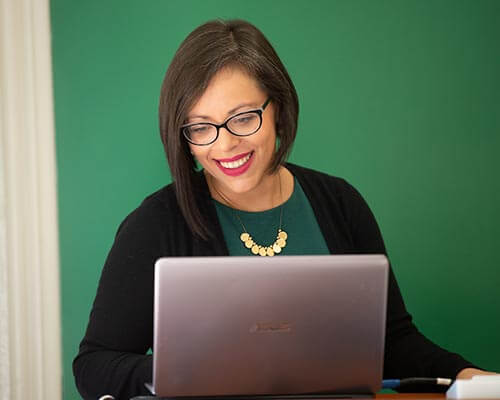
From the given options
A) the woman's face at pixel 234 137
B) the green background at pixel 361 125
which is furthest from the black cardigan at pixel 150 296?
the green background at pixel 361 125

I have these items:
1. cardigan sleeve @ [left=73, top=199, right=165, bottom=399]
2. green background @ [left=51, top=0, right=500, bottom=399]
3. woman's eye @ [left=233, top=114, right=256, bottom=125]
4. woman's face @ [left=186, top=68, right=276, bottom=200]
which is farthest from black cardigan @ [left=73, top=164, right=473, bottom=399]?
green background @ [left=51, top=0, right=500, bottom=399]

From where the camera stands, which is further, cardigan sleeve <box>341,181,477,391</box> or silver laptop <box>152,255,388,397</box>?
cardigan sleeve <box>341,181,477,391</box>

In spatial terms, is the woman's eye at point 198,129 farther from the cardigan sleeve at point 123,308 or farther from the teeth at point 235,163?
the cardigan sleeve at point 123,308

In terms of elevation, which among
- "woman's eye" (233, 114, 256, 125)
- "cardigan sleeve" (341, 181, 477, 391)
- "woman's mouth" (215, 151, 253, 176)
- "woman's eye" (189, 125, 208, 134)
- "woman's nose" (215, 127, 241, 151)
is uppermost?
"woman's eye" (233, 114, 256, 125)

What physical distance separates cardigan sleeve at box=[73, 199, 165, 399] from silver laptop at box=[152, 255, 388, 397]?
316 millimetres

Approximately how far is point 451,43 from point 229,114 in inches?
41.0

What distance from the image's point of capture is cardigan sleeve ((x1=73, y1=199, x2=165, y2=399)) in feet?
4.43

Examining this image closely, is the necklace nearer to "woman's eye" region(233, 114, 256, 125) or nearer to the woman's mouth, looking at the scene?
the woman's mouth

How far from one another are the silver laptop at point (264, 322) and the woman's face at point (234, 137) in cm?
50

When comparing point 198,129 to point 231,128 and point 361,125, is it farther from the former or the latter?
point 361,125

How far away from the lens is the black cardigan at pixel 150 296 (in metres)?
1.33

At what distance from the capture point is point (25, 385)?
1.93 m

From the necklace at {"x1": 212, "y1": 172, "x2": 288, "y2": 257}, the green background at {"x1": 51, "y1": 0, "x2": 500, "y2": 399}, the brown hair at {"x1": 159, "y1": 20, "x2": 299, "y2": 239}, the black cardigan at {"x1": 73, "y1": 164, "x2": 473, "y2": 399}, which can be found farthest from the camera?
the green background at {"x1": 51, "y1": 0, "x2": 500, "y2": 399}

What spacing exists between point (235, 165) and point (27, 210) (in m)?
0.73
